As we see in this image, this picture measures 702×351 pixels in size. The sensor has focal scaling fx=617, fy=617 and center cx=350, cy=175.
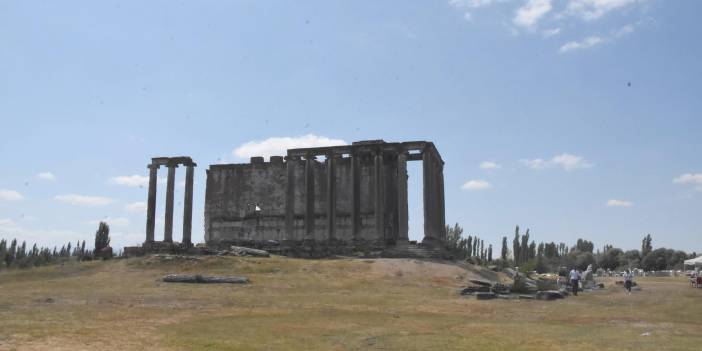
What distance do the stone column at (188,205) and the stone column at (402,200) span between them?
18.9m

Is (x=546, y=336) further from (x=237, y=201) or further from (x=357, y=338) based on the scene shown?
(x=237, y=201)

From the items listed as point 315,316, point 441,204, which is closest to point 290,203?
point 441,204

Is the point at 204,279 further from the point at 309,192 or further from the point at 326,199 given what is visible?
the point at 326,199

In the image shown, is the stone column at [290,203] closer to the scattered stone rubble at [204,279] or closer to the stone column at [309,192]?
the stone column at [309,192]

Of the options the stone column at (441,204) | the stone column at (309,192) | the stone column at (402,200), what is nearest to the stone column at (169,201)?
the stone column at (309,192)

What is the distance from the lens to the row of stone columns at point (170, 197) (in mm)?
54469

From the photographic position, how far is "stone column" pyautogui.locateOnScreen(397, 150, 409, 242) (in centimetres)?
4853

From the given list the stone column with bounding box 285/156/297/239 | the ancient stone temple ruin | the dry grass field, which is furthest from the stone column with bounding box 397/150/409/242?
the dry grass field

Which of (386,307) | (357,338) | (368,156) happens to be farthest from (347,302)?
(368,156)

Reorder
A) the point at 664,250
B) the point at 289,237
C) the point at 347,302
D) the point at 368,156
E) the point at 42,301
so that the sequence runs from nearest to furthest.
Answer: the point at 42,301, the point at 347,302, the point at 289,237, the point at 368,156, the point at 664,250

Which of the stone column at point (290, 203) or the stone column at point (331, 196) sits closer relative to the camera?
the stone column at point (290, 203)

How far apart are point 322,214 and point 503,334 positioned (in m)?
42.6

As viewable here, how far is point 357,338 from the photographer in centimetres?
1491

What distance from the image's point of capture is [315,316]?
Result: 1962cm
